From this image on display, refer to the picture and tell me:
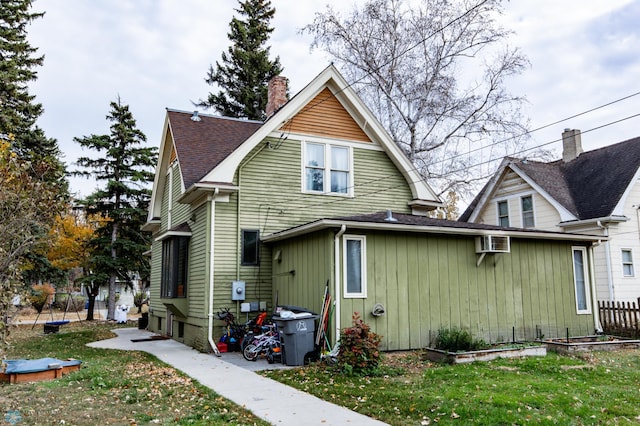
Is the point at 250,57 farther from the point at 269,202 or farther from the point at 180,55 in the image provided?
the point at 269,202

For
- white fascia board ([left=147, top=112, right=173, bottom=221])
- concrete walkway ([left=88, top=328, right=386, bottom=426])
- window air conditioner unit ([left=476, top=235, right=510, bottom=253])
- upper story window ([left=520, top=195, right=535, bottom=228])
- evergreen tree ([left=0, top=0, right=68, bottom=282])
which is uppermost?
evergreen tree ([left=0, top=0, right=68, bottom=282])

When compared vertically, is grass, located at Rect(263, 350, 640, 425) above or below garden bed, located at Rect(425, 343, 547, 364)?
below

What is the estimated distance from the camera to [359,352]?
853 centimetres

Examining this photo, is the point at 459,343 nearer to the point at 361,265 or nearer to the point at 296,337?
the point at 361,265

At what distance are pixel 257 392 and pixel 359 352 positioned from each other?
2017 mm

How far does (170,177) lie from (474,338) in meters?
11.0

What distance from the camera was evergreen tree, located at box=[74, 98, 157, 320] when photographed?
24.5m

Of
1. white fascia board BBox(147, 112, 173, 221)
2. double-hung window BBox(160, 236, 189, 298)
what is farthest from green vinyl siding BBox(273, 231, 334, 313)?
white fascia board BBox(147, 112, 173, 221)

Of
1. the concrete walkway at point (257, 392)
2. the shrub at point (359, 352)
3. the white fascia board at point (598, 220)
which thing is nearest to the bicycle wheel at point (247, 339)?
the concrete walkway at point (257, 392)

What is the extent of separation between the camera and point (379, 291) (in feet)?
35.3

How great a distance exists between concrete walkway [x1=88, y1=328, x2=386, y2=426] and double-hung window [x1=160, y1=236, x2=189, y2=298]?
2.20 metres

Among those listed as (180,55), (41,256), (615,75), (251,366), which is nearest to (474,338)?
(251,366)

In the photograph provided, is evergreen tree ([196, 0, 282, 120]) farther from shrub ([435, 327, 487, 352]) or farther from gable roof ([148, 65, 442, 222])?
shrub ([435, 327, 487, 352])

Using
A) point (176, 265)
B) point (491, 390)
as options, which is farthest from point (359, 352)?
point (176, 265)
